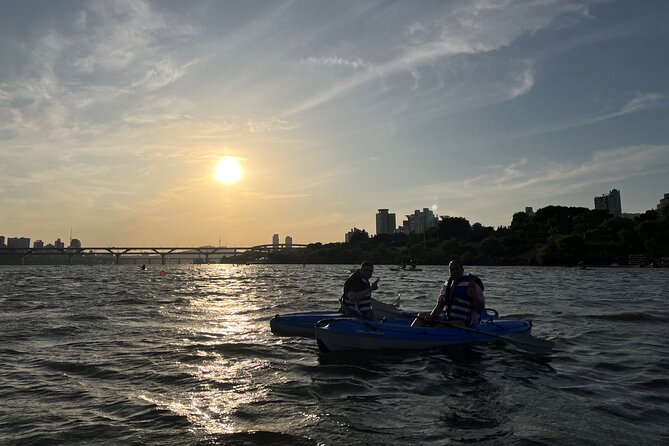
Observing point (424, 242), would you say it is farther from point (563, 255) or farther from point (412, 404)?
point (412, 404)

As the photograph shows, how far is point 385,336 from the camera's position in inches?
509

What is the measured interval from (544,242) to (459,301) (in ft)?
459

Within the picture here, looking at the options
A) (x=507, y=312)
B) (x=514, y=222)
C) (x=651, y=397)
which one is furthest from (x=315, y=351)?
(x=514, y=222)

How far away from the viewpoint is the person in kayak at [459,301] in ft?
42.3

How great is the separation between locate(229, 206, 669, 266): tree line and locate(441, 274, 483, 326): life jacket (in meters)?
101

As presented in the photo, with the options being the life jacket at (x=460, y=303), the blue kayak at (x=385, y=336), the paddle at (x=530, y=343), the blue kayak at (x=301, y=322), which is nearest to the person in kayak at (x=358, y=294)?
the blue kayak at (x=301, y=322)

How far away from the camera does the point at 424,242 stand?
575 feet

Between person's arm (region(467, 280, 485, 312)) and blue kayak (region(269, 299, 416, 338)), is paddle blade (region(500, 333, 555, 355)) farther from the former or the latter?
blue kayak (region(269, 299, 416, 338))

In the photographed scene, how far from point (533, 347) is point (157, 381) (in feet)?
30.8

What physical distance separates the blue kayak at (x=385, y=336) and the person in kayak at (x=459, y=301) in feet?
1.27

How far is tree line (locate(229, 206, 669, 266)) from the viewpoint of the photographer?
110500 mm

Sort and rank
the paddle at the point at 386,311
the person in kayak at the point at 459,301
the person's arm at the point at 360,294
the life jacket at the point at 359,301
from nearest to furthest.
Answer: the person in kayak at the point at 459,301 → the person's arm at the point at 360,294 → the life jacket at the point at 359,301 → the paddle at the point at 386,311

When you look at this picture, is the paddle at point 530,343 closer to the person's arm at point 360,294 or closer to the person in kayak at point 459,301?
the person in kayak at point 459,301

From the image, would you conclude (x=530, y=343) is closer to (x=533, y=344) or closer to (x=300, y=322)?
(x=533, y=344)
